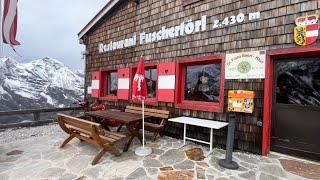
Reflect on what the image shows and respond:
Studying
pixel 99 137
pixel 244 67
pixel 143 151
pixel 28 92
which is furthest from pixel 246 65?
pixel 28 92

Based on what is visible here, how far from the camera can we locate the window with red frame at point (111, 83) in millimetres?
9234

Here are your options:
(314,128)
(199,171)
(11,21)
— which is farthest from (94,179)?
(314,128)

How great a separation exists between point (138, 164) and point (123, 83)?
446 cm

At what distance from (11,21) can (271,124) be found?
5.96 m

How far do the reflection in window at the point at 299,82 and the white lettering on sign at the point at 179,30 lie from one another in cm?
136

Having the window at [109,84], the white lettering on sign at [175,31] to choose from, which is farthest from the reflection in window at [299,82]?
the window at [109,84]

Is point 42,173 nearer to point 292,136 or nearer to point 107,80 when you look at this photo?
point 292,136

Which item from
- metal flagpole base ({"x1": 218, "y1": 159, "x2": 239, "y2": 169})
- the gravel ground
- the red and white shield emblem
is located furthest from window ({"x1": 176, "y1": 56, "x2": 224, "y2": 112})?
the gravel ground

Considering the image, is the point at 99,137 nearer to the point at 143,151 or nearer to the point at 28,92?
the point at 143,151

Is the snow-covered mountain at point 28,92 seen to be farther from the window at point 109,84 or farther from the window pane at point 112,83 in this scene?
→ the window pane at point 112,83

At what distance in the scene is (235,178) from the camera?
374 centimetres

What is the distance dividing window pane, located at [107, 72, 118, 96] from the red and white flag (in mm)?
→ 4898

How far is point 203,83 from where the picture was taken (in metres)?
6.21

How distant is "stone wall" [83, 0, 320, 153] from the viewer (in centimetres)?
466
